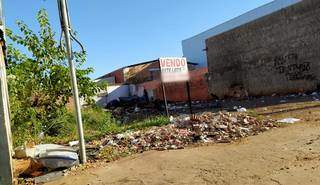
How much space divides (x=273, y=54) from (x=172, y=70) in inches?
472

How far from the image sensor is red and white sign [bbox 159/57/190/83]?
9922 mm

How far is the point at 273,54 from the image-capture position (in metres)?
20.6

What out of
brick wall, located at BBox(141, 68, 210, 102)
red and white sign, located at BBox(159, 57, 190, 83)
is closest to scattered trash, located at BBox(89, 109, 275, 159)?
red and white sign, located at BBox(159, 57, 190, 83)

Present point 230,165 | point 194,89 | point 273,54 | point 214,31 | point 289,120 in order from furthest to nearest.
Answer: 1. point 214,31
2. point 194,89
3. point 273,54
4. point 289,120
5. point 230,165

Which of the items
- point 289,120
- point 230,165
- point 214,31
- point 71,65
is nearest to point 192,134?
point 289,120

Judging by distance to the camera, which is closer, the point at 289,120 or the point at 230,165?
the point at 230,165

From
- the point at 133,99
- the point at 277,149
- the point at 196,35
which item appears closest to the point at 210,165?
the point at 277,149

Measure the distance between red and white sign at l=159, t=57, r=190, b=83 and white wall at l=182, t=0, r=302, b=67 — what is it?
30.1 m

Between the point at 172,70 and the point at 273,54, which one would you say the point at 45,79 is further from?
the point at 273,54

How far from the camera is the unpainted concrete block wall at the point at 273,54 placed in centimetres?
1831

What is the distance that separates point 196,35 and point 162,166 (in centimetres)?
4319

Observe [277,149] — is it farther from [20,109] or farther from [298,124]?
[20,109]

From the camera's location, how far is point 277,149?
21.5 ft

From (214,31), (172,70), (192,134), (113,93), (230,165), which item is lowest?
(230,165)
